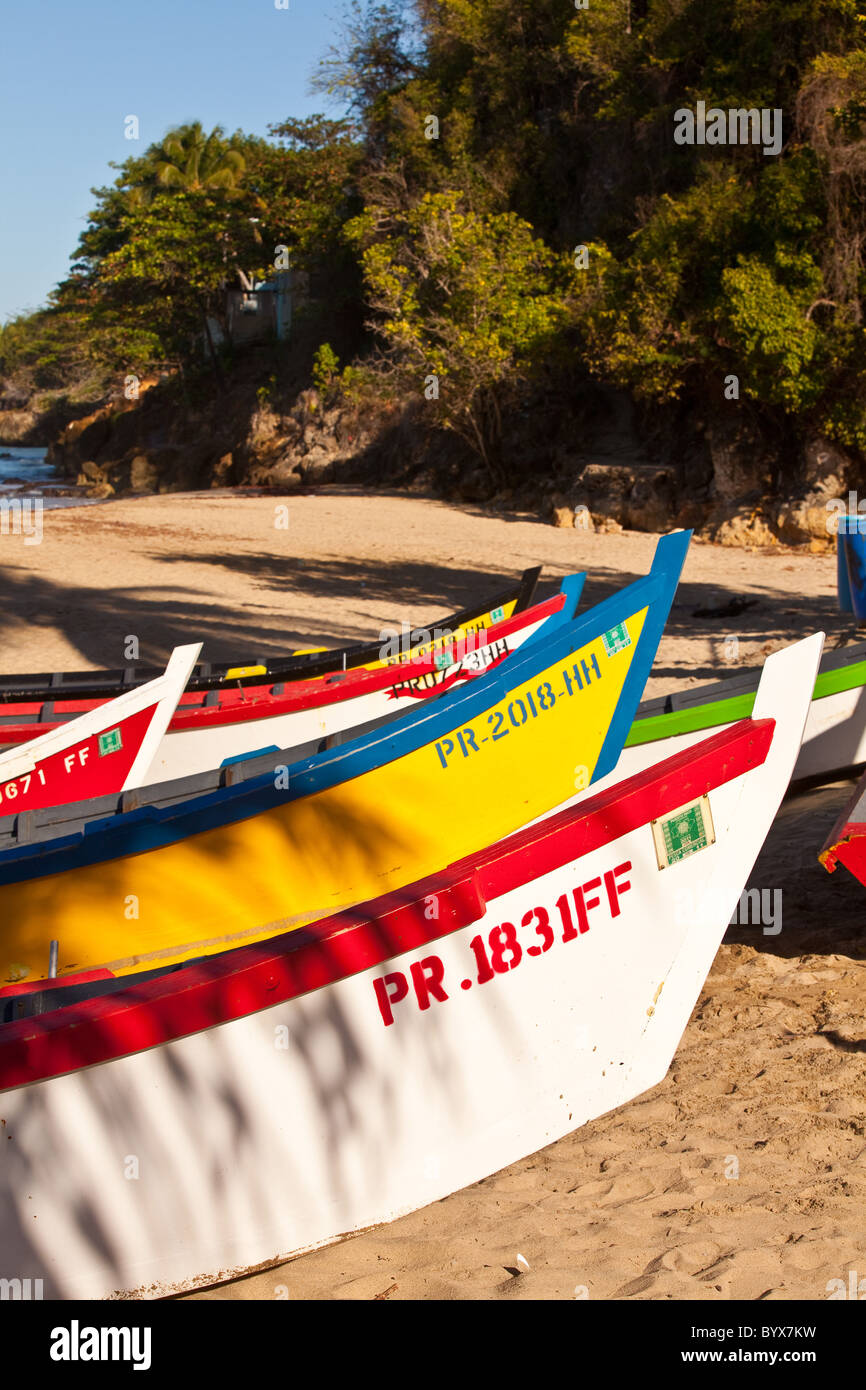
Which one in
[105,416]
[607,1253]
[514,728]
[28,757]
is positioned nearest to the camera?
[607,1253]

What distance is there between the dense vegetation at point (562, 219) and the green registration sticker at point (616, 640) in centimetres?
1562

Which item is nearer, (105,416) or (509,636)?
(509,636)

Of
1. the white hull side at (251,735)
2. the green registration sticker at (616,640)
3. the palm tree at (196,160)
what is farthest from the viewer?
the palm tree at (196,160)

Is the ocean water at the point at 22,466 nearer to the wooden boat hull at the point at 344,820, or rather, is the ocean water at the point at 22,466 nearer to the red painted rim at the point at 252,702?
the red painted rim at the point at 252,702

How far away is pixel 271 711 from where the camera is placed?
21.8 ft

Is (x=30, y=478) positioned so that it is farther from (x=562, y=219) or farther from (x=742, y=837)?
(x=742, y=837)

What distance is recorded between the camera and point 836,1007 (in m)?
4.24

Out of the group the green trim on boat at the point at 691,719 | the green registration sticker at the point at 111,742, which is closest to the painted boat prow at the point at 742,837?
the green trim on boat at the point at 691,719

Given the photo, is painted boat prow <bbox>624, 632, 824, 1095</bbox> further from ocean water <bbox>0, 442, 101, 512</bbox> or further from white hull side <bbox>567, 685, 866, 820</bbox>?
ocean water <bbox>0, 442, 101, 512</bbox>

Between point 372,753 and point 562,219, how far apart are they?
2925cm

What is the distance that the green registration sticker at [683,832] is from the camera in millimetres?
3539
